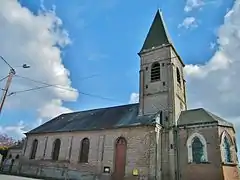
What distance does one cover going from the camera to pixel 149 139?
731 inches

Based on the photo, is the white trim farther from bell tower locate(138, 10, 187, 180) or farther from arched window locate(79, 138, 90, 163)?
arched window locate(79, 138, 90, 163)

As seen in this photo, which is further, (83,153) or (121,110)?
(121,110)

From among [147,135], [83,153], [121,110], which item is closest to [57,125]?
[83,153]

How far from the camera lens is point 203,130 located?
18156mm

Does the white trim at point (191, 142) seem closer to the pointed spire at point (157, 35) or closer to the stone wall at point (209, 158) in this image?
the stone wall at point (209, 158)

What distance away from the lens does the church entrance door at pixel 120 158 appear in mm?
19000

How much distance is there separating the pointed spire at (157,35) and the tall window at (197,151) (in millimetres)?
10964

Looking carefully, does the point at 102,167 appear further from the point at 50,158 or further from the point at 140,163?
the point at 50,158

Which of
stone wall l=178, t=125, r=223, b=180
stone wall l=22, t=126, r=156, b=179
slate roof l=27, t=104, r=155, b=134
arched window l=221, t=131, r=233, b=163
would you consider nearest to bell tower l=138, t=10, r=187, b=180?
stone wall l=178, t=125, r=223, b=180

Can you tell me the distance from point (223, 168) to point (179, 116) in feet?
20.4

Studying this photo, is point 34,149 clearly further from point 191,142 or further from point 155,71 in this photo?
point 191,142

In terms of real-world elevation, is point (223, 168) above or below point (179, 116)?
below

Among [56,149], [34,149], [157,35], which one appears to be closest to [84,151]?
[56,149]

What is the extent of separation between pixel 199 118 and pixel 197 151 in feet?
9.83
